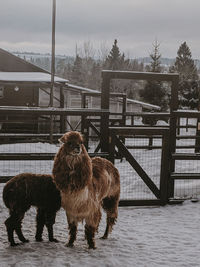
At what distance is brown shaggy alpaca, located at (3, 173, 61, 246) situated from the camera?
14.9ft

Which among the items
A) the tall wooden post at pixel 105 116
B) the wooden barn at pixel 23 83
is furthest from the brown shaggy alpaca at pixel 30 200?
the wooden barn at pixel 23 83

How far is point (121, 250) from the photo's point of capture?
15.3 feet

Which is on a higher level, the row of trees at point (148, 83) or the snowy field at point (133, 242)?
the row of trees at point (148, 83)

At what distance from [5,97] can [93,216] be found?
20.4 m

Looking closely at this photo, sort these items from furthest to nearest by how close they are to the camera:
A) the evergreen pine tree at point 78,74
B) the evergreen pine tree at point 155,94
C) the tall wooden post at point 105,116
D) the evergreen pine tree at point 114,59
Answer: the evergreen pine tree at point 78,74, the evergreen pine tree at point 114,59, the evergreen pine tree at point 155,94, the tall wooden post at point 105,116

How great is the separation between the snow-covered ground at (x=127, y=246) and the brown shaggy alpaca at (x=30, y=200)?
0.68 ft

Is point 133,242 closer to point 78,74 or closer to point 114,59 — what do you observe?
point 114,59

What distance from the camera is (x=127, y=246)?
15.8 feet

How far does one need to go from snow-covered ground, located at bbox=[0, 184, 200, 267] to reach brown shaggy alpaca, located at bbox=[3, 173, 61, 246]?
208mm

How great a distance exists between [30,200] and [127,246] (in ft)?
4.27

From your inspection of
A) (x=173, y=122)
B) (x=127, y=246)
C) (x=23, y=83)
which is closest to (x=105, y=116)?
(x=173, y=122)

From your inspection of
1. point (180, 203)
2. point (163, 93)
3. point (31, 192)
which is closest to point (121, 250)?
point (31, 192)

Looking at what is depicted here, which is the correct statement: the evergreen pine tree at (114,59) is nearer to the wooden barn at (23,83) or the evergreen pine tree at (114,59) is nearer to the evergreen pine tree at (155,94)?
the evergreen pine tree at (155,94)

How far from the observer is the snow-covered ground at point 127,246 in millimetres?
4230
